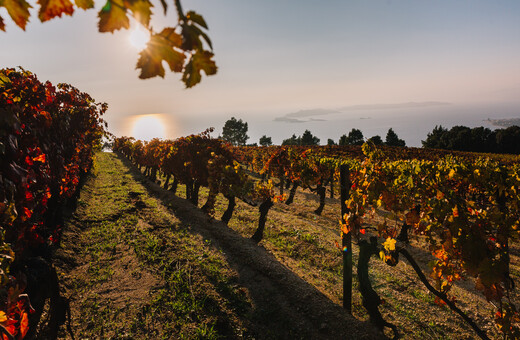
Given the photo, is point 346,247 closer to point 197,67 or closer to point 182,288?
point 182,288

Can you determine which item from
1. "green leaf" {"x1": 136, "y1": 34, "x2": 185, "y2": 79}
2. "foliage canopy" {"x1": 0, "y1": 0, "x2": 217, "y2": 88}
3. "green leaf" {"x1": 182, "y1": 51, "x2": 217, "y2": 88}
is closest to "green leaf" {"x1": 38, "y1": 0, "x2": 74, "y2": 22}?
"foliage canopy" {"x1": 0, "y1": 0, "x2": 217, "y2": 88}

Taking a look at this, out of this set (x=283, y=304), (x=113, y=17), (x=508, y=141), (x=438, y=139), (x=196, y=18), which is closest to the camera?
(x=196, y=18)

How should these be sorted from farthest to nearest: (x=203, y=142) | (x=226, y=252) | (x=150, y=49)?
(x=203, y=142) < (x=226, y=252) < (x=150, y=49)

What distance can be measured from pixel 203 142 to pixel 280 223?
5.50 metres

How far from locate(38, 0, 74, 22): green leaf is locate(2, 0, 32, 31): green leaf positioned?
0.06 m

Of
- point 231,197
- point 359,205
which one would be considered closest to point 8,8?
point 359,205

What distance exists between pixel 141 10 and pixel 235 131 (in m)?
90.6

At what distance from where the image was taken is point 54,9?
97 cm

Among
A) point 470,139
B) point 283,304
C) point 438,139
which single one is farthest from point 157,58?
point 438,139

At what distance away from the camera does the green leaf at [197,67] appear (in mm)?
809

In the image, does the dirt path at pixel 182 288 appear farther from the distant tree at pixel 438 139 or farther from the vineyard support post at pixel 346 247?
the distant tree at pixel 438 139

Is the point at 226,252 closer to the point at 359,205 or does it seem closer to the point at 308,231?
the point at 308,231

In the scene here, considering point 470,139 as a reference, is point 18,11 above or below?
above

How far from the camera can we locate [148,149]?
1959 centimetres
